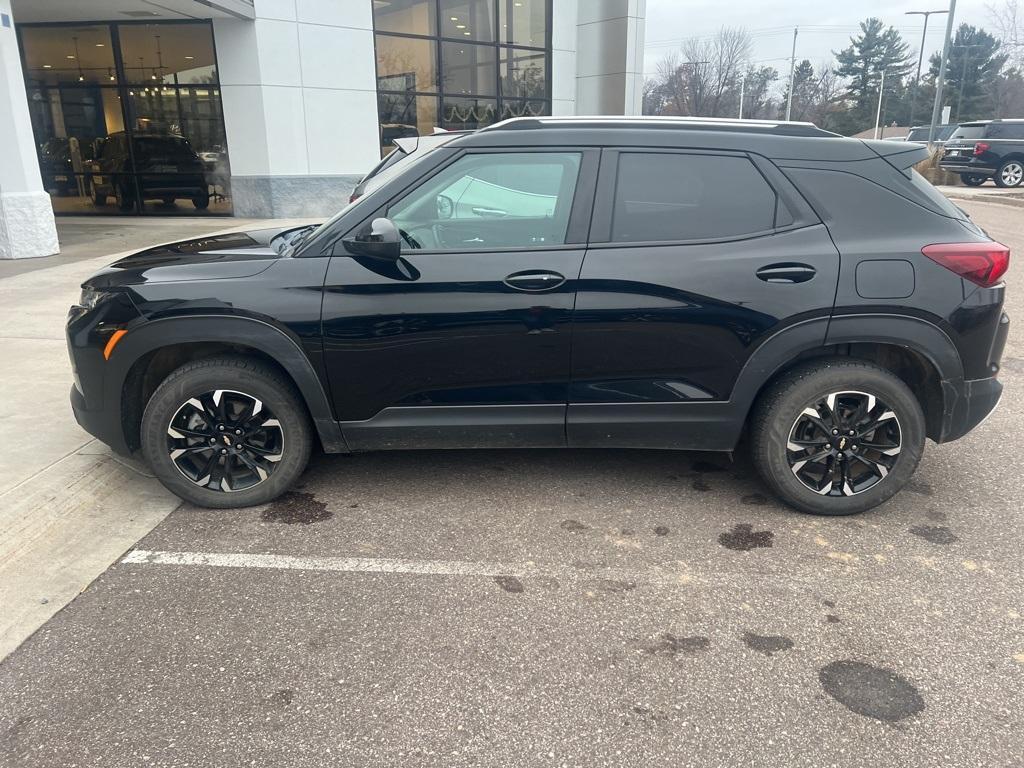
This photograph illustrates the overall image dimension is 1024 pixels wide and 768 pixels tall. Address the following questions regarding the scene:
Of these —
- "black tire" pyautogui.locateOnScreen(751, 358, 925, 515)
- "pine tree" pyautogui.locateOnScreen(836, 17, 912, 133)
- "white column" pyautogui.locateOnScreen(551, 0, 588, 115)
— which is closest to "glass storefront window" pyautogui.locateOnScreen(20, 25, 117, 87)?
"white column" pyautogui.locateOnScreen(551, 0, 588, 115)

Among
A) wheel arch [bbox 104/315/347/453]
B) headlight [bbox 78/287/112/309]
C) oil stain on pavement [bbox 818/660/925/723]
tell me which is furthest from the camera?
headlight [bbox 78/287/112/309]

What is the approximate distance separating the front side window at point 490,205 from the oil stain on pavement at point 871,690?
2.09 meters

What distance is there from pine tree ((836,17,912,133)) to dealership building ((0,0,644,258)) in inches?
2791

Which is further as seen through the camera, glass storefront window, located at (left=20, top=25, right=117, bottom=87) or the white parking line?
glass storefront window, located at (left=20, top=25, right=117, bottom=87)

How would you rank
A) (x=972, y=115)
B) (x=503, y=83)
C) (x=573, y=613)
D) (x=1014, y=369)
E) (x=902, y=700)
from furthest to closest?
1. (x=972, y=115)
2. (x=503, y=83)
3. (x=1014, y=369)
4. (x=573, y=613)
5. (x=902, y=700)

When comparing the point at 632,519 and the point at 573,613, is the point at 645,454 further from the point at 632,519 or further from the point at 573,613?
the point at 573,613

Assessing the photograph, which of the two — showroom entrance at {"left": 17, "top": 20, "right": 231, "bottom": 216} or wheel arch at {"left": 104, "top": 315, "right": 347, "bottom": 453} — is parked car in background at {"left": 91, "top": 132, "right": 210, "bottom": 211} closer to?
showroom entrance at {"left": 17, "top": 20, "right": 231, "bottom": 216}

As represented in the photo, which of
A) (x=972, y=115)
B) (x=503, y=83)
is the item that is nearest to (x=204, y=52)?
(x=503, y=83)

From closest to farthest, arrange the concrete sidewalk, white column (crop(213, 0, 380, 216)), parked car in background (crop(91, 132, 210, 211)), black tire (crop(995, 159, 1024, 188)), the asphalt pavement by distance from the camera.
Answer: the asphalt pavement
the concrete sidewalk
white column (crop(213, 0, 380, 216))
parked car in background (crop(91, 132, 210, 211))
black tire (crop(995, 159, 1024, 188))

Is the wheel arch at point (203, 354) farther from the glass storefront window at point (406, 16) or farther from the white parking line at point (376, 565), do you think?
the glass storefront window at point (406, 16)

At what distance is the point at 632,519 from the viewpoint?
12.1ft

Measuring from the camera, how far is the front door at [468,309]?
3.45m

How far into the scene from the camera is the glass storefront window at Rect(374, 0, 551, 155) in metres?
17.1

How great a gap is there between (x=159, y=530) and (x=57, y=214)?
1696 centimetres
